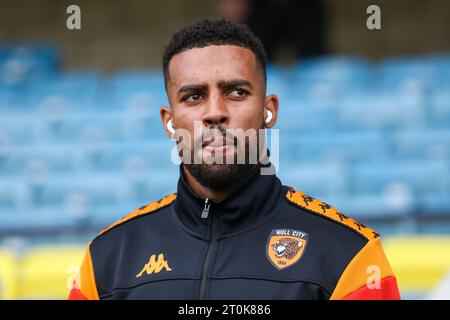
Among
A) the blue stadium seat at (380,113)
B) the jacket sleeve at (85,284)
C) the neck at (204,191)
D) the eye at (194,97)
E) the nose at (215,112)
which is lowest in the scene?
the jacket sleeve at (85,284)

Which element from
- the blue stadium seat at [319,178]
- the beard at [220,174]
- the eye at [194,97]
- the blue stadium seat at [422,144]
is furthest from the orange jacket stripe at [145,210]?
the blue stadium seat at [422,144]

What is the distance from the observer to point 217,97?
1.94 m

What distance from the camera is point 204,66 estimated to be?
1.96 meters

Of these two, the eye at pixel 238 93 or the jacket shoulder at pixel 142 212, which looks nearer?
the eye at pixel 238 93

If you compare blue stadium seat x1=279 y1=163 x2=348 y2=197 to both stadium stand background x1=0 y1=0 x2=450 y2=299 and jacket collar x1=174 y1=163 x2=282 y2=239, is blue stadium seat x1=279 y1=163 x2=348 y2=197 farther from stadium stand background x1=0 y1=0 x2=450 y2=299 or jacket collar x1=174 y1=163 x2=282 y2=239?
jacket collar x1=174 y1=163 x2=282 y2=239

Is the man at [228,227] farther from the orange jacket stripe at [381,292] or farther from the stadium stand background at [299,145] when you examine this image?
the stadium stand background at [299,145]

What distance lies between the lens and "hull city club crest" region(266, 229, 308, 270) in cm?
192

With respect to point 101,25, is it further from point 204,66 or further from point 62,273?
point 204,66

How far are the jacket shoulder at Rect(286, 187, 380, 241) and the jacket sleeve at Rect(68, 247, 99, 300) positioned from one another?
0.50 metres

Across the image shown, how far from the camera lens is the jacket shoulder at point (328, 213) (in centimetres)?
195

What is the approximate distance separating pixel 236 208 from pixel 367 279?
0.34 meters

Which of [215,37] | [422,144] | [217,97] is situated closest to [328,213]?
[217,97]

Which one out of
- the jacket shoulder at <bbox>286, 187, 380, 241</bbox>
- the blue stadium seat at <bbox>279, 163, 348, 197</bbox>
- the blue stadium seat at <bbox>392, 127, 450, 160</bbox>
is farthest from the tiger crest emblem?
the blue stadium seat at <bbox>392, 127, 450, 160</bbox>

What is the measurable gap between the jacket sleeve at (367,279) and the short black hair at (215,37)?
0.50 metres
